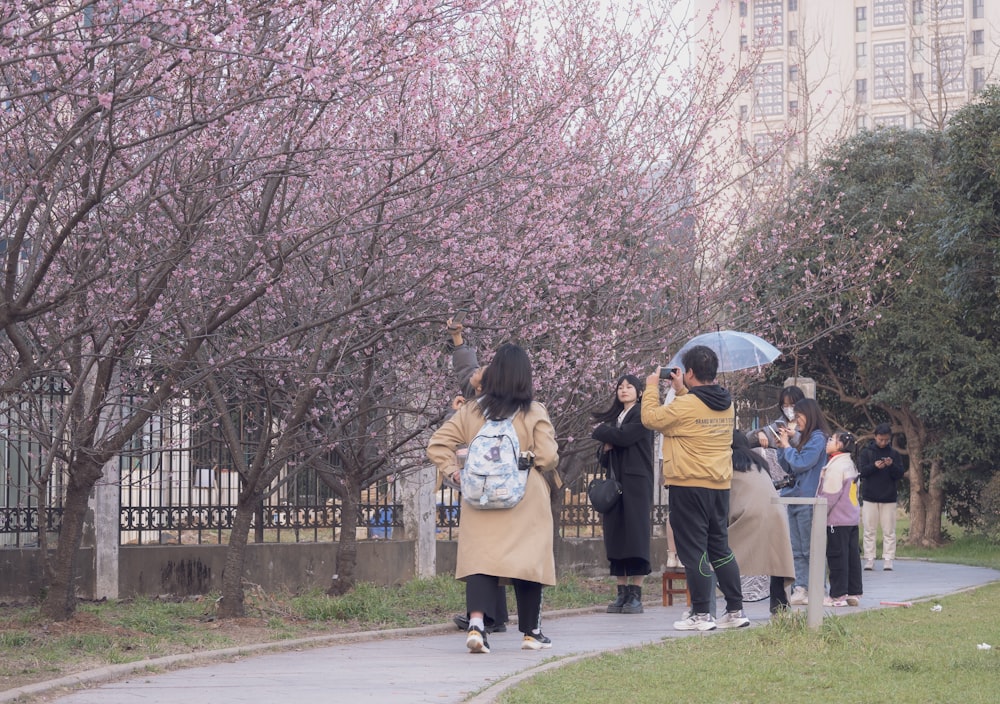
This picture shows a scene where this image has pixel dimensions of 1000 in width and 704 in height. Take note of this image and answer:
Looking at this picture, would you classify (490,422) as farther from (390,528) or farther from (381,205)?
(390,528)

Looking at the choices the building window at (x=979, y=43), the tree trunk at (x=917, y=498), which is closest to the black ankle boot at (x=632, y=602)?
the tree trunk at (x=917, y=498)

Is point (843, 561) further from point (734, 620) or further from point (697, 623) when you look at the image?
point (697, 623)

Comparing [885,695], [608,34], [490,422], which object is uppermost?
[608,34]

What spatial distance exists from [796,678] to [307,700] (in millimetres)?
2543

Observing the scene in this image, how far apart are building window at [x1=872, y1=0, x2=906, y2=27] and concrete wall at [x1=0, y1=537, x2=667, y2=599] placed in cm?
7504

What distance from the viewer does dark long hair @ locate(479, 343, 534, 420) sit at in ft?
29.0

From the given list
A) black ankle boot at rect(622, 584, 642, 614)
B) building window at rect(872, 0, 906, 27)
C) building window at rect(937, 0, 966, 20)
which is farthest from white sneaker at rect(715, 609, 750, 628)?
building window at rect(872, 0, 906, 27)

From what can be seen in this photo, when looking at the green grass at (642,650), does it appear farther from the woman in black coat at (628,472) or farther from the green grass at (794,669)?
the woman in black coat at (628,472)

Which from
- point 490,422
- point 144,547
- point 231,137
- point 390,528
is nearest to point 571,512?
point 390,528

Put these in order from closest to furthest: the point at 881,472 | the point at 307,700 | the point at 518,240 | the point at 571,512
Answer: the point at 307,700, the point at 518,240, the point at 571,512, the point at 881,472

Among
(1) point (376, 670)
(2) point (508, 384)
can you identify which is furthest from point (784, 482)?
(1) point (376, 670)

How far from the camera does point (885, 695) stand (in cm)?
704

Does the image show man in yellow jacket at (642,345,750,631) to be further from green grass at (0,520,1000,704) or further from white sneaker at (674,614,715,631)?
green grass at (0,520,1000,704)

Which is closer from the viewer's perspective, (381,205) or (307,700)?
(307,700)
